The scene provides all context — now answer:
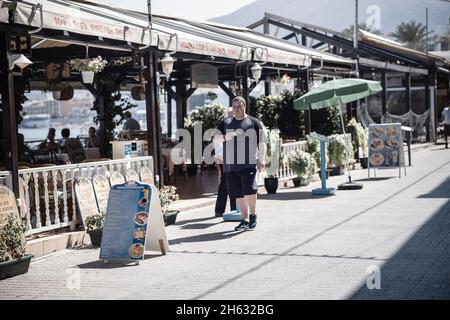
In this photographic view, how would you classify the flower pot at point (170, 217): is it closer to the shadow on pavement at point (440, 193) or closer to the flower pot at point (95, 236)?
the flower pot at point (95, 236)

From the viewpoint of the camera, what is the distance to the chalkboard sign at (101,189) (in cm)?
1078

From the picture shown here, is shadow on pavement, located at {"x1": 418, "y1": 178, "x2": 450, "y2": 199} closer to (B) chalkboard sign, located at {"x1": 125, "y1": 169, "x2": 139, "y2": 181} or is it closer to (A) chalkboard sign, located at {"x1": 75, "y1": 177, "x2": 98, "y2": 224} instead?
(B) chalkboard sign, located at {"x1": 125, "y1": 169, "x2": 139, "y2": 181}

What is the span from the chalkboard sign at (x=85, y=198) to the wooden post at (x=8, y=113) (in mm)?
1279

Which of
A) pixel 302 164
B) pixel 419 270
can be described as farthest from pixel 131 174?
pixel 419 270

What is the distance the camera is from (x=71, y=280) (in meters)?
7.71

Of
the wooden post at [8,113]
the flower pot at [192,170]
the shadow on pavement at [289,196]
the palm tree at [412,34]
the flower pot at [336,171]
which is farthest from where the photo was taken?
the palm tree at [412,34]

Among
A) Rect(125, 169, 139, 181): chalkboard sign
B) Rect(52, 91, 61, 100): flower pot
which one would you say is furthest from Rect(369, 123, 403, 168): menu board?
Rect(52, 91, 61, 100): flower pot

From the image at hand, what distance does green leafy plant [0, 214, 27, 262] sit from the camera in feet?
26.0

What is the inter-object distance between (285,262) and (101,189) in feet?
12.6

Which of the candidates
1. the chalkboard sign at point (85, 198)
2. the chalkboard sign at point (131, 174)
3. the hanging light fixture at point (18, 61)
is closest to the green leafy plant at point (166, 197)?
the chalkboard sign at point (131, 174)

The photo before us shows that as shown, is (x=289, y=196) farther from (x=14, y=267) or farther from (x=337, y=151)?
(x=14, y=267)

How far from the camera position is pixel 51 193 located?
34.5 feet
